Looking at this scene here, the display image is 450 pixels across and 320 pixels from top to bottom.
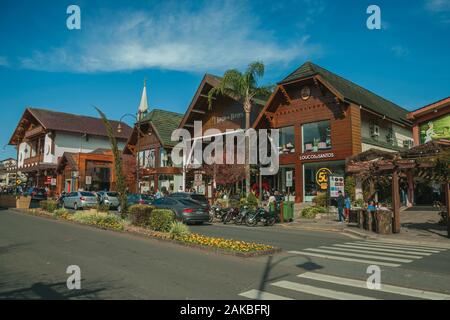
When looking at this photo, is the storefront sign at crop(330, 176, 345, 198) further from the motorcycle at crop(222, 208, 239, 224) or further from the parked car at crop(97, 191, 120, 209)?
the parked car at crop(97, 191, 120, 209)

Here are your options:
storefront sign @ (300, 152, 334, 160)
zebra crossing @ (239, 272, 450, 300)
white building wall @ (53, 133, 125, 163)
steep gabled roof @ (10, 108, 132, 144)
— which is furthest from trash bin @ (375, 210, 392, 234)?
white building wall @ (53, 133, 125, 163)

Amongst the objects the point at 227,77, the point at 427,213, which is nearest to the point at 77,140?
the point at 227,77

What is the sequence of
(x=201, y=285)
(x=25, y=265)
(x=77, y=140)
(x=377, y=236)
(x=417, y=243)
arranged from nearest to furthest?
(x=201, y=285)
(x=25, y=265)
(x=417, y=243)
(x=377, y=236)
(x=77, y=140)

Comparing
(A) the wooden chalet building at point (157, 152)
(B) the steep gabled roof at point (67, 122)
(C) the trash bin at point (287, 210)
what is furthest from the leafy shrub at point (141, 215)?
(B) the steep gabled roof at point (67, 122)

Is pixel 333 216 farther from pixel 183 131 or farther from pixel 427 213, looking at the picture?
pixel 183 131

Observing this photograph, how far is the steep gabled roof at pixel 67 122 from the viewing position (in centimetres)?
5912

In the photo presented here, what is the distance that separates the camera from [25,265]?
30.4 ft

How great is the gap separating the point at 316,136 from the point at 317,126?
76 cm

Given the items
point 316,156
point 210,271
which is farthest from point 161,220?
point 316,156

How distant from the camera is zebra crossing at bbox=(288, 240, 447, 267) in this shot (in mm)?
10391

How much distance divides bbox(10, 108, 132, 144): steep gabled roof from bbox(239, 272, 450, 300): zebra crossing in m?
56.5

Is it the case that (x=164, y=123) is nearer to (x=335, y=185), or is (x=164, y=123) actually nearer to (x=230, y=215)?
(x=230, y=215)

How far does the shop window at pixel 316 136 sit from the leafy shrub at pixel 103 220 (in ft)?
54.6

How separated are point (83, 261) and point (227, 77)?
71.2 ft
